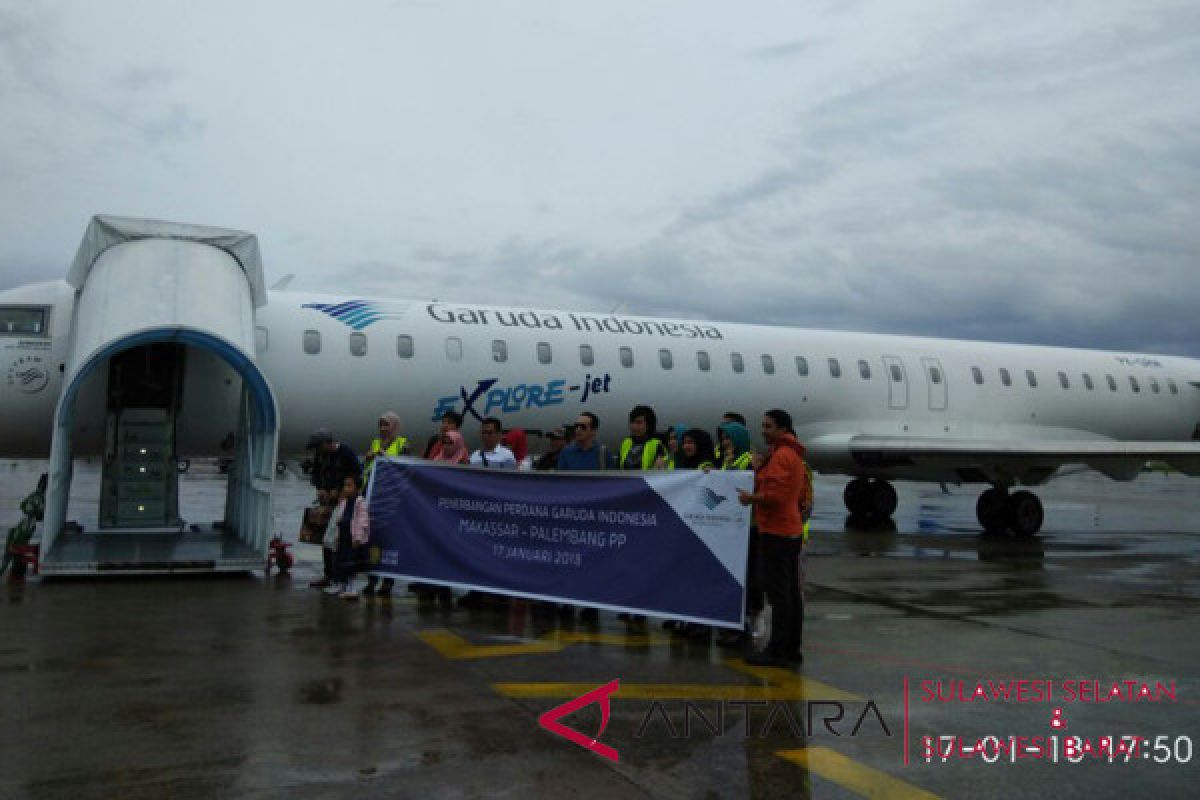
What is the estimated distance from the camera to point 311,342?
1490cm

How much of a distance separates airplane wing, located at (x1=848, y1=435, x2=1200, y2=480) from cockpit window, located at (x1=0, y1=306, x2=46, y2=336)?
13847 mm

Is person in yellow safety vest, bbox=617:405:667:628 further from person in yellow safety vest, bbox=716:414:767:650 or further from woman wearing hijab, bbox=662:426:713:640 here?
person in yellow safety vest, bbox=716:414:767:650

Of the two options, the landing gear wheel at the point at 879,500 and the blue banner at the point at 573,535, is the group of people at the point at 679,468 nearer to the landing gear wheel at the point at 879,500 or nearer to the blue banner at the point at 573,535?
the blue banner at the point at 573,535

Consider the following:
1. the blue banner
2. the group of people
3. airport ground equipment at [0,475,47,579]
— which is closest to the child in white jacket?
the group of people

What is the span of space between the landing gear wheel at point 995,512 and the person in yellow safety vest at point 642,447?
1187 cm

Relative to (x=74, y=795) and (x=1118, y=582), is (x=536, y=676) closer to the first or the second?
(x=74, y=795)

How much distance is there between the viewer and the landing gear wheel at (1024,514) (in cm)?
1916

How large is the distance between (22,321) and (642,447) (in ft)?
28.4

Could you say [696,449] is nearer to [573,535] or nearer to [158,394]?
[573,535]

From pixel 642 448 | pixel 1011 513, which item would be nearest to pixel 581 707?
pixel 642 448

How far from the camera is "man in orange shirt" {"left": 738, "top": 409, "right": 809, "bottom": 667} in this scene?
7.63 metres

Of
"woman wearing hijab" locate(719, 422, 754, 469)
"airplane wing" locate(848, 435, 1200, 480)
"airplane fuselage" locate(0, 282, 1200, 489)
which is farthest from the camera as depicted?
"airplane wing" locate(848, 435, 1200, 480)

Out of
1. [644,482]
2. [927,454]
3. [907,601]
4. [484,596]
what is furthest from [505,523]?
[927,454]

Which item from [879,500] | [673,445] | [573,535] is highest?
[673,445]
